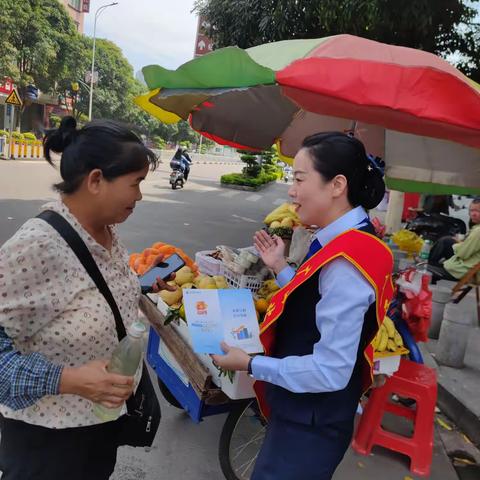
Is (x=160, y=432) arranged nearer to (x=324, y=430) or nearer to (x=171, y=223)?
(x=324, y=430)

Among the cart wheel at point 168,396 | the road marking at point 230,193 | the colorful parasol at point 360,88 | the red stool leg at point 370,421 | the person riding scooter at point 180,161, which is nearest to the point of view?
the colorful parasol at point 360,88

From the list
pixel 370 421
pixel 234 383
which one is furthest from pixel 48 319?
pixel 370 421

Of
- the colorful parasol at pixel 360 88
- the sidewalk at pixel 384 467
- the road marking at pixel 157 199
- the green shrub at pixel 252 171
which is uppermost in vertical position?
the colorful parasol at pixel 360 88

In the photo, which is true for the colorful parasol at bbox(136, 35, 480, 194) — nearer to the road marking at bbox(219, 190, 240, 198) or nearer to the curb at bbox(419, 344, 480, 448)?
the curb at bbox(419, 344, 480, 448)

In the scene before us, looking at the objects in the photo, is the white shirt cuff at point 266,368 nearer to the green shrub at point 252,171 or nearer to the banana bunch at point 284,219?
the banana bunch at point 284,219

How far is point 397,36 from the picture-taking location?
7.24 meters

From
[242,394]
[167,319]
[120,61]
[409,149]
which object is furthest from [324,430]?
[120,61]

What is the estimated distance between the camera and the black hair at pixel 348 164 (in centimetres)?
154

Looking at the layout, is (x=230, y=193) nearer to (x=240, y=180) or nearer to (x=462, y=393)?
(x=240, y=180)

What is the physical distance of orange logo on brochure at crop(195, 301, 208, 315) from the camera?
1904 mm

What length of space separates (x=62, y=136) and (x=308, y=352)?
3.50 ft

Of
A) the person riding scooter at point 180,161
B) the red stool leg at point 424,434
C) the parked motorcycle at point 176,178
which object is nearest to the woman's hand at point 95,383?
the red stool leg at point 424,434

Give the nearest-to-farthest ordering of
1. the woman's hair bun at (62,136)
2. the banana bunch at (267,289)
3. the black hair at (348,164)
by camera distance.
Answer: the woman's hair bun at (62,136) → the black hair at (348,164) → the banana bunch at (267,289)

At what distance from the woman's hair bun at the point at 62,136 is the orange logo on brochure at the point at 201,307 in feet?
2.70
